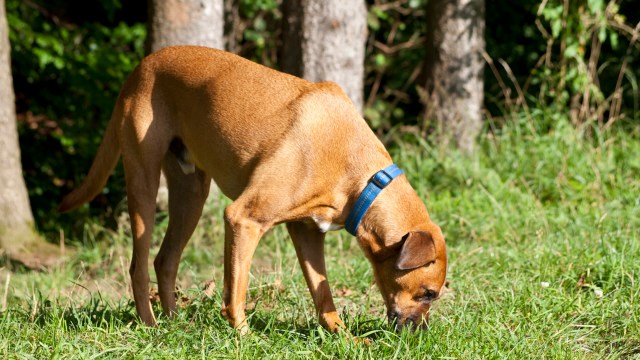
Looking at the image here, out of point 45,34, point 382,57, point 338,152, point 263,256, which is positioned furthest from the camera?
point 382,57

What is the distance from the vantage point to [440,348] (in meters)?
4.21

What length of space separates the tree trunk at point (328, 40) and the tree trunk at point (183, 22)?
85 centimetres

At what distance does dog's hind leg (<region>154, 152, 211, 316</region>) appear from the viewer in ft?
17.2

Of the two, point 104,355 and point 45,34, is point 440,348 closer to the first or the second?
point 104,355

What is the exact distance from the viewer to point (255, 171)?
4484 millimetres

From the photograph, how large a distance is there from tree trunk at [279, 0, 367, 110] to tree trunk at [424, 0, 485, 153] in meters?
1.24

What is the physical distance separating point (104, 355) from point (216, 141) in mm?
1275

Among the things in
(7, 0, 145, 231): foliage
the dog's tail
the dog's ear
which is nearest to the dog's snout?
the dog's ear

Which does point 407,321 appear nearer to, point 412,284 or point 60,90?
point 412,284

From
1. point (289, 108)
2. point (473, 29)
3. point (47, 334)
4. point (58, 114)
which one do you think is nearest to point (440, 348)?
point (289, 108)

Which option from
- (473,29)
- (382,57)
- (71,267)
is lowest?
(71,267)

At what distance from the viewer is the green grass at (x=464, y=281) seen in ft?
14.1

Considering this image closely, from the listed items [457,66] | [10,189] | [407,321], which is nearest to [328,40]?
[457,66]

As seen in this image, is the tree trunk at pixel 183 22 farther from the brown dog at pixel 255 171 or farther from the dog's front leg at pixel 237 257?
the dog's front leg at pixel 237 257
